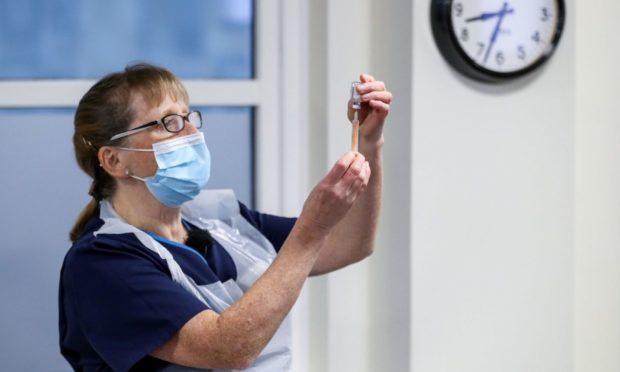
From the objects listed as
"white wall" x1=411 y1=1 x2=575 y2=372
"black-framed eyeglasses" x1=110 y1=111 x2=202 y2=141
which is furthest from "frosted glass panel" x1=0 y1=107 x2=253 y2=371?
"white wall" x1=411 y1=1 x2=575 y2=372

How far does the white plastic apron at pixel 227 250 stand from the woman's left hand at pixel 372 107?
0.29m

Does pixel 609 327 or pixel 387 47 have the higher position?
pixel 387 47

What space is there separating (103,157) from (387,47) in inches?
38.0

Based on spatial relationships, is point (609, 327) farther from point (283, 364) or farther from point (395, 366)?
point (283, 364)

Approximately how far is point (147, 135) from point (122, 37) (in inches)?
30.5

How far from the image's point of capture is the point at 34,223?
86.2 inches

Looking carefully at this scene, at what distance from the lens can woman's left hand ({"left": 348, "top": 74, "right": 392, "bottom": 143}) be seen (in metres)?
1.48

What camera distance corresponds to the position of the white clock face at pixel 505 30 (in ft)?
7.17

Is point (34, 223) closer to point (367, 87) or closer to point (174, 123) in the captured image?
point (174, 123)

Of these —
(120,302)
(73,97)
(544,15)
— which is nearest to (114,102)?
(120,302)

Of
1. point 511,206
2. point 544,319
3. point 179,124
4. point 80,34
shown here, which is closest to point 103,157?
point 179,124

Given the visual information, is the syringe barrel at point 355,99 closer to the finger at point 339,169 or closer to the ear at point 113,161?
the finger at point 339,169

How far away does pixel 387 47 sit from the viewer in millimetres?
2271

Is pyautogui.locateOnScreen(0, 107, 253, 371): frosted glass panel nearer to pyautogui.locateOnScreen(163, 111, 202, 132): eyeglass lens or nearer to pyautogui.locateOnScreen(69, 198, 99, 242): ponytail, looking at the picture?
pyautogui.locateOnScreen(69, 198, 99, 242): ponytail
